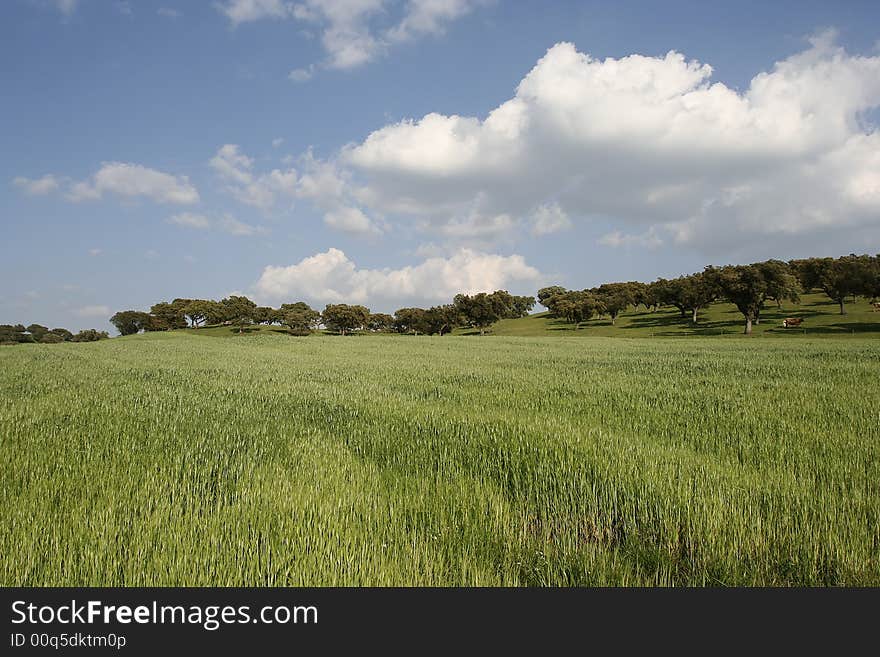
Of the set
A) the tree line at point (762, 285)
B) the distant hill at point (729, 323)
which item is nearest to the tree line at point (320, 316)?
the distant hill at point (729, 323)

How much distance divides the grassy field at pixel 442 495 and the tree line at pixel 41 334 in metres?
150

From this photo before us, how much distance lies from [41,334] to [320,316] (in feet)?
293

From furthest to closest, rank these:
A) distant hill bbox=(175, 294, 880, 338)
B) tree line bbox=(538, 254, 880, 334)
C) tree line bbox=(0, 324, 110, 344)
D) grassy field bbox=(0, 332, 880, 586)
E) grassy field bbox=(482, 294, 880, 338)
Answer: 1. tree line bbox=(0, 324, 110, 344)
2. tree line bbox=(538, 254, 880, 334)
3. distant hill bbox=(175, 294, 880, 338)
4. grassy field bbox=(482, 294, 880, 338)
5. grassy field bbox=(0, 332, 880, 586)

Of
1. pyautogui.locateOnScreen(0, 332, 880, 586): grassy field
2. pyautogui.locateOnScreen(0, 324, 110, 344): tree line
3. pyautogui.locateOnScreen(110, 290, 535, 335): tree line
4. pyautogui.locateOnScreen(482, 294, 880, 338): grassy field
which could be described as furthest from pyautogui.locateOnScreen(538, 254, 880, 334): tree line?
pyautogui.locateOnScreen(0, 324, 110, 344): tree line

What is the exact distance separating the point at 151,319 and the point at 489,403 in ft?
550

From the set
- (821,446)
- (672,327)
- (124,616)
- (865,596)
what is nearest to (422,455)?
(124,616)

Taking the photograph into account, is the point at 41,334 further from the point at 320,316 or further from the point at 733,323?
the point at 733,323

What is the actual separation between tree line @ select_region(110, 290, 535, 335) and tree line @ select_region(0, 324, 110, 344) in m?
10.7

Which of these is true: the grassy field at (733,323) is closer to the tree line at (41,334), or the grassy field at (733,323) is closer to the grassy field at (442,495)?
the grassy field at (442,495)

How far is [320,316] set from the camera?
5428 inches

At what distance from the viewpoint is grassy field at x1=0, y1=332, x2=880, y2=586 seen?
138 inches

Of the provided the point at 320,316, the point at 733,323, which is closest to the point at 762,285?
the point at 733,323

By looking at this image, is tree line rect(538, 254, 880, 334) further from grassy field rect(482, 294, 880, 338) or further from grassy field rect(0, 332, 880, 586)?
grassy field rect(0, 332, 880, 586)

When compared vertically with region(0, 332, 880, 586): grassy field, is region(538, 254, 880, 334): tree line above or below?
above
